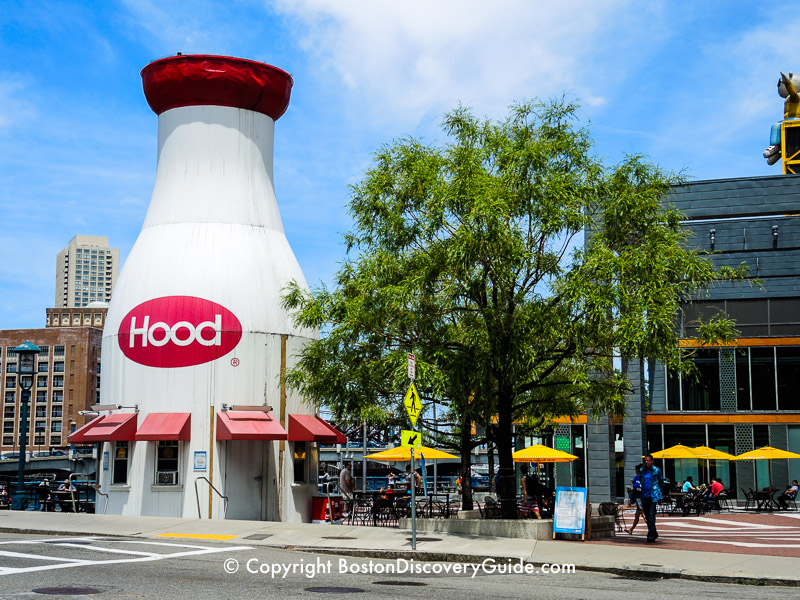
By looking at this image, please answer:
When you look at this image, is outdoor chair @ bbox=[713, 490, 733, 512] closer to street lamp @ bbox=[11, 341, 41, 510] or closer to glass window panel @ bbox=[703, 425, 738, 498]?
glass window panel @ bbox=[703, 425, 738, 498]

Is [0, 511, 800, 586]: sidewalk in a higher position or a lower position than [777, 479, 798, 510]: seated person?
higher

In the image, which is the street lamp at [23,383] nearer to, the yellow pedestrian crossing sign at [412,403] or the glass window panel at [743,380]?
the yellow pedestrian crossing sign at [412,403]

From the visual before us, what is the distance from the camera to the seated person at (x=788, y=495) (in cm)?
3503

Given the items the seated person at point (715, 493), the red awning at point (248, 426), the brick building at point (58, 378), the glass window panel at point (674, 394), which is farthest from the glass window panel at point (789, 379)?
the brick building at point (58, 378)

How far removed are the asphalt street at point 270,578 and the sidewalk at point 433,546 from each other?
1.46 ft

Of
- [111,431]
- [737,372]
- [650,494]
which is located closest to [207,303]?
[111,431]

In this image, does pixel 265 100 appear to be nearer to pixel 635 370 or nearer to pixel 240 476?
pixel 240 476

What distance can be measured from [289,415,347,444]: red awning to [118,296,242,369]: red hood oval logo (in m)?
2.93

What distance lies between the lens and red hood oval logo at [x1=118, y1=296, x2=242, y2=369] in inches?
1027

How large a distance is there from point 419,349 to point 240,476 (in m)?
9.16

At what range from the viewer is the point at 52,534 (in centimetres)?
1831

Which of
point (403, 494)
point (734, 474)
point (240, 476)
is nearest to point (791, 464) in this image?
point (734, 474)

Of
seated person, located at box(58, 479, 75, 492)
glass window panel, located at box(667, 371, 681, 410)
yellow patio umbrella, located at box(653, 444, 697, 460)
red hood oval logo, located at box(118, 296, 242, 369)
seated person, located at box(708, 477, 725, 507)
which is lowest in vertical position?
seated person, located at box(708, 477, 725, 507)

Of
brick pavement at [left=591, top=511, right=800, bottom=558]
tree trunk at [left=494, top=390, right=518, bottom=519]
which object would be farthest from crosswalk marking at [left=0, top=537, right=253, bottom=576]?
brick pavement at [left=591, top=511, right=800, bottom=558]
